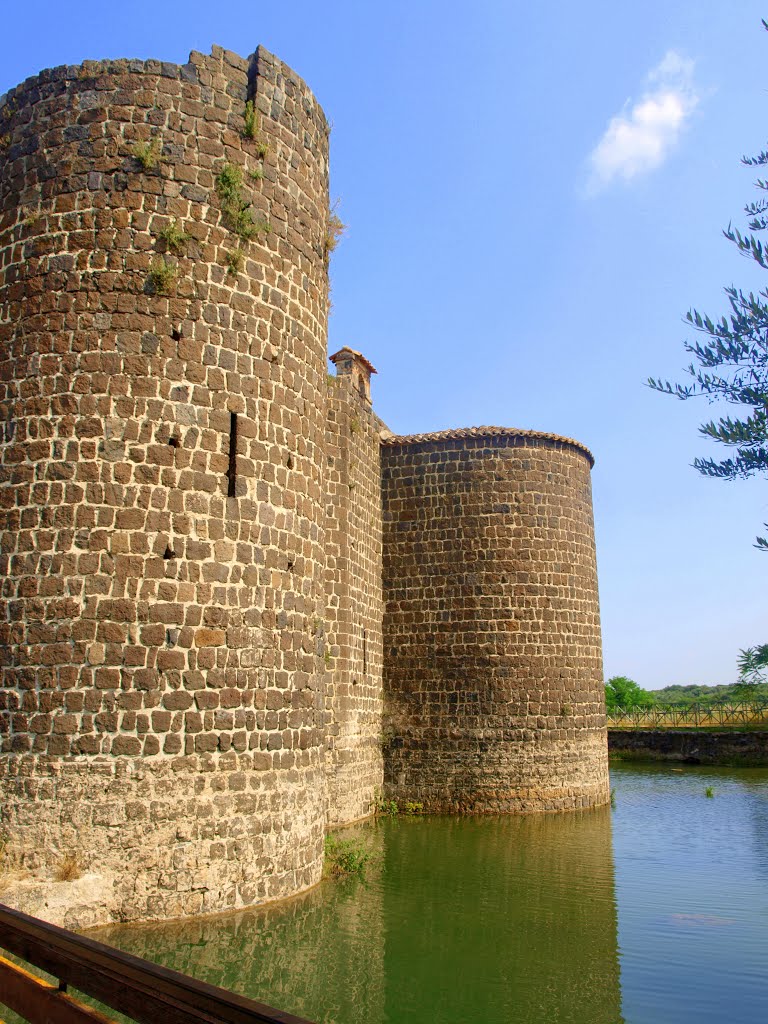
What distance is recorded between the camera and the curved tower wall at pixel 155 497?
25.4 feet

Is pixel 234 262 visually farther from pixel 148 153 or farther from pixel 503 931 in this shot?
pixel 503 931

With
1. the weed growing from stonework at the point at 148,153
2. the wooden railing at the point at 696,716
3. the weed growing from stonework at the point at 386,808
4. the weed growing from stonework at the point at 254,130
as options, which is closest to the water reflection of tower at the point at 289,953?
the weed growing from stonework at the point at 148,153

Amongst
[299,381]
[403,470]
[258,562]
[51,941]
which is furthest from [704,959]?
[403,470]

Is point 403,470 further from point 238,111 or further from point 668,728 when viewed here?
point 668,728

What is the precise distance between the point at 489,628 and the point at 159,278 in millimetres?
10759

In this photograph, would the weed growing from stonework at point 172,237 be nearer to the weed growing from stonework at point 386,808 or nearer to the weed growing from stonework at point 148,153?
the weed growing from stonework at point 148,153

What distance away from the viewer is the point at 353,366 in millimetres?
20688

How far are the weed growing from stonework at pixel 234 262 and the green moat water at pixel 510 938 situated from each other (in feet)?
20.9

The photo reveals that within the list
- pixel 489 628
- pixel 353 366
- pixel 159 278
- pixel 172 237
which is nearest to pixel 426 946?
pixel 159 278

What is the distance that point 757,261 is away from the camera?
471 centimetres

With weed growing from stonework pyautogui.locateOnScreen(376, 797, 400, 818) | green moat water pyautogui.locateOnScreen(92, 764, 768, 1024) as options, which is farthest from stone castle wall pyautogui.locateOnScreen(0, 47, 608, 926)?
weed growing from stonework pyautogui.locateOnScreen(376, 797, 400, 818)

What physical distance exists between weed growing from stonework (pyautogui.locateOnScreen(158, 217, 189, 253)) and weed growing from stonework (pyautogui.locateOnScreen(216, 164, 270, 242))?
594 mm

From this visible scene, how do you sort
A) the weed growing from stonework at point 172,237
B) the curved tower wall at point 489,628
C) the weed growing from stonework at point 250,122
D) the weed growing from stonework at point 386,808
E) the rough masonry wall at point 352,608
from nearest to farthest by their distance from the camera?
1. the weed growing from stonework at point 172,237
2. the weed growing from stonework at point 250,122
3. the rough masonry wall at point 352,608
4. the weed growing from stonework at point 386,808
5. the curved tower wall at point 489,628

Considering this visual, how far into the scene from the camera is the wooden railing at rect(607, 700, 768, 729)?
107ft
